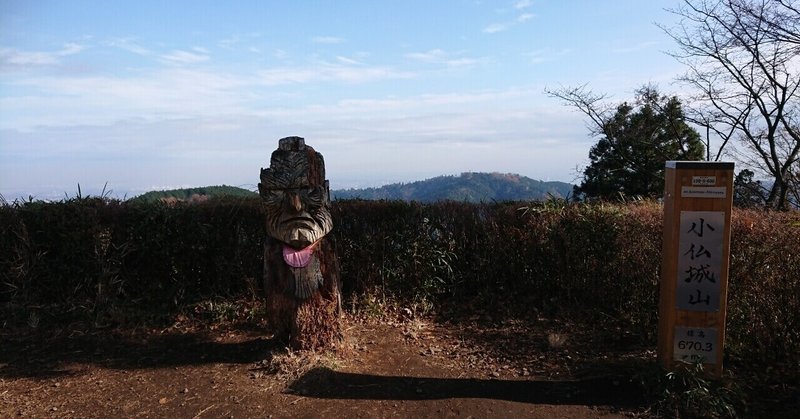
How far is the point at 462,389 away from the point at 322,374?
1.23 metres

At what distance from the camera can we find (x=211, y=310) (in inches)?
238

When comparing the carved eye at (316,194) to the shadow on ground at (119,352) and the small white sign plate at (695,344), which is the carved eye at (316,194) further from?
the small white sign plate at (695,344)

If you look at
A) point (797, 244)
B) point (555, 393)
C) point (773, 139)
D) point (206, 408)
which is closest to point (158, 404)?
point (206, 408)

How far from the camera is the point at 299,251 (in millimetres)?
4633

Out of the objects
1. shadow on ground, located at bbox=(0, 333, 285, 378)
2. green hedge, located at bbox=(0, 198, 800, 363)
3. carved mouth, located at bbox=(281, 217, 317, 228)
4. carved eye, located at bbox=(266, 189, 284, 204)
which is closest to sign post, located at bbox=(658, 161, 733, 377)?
green hedge, located at bbox=(0, 198, 800, 363)

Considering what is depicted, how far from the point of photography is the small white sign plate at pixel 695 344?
397 centimetres

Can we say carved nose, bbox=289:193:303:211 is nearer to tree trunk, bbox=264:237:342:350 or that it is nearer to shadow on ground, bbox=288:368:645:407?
tree trunk, bbox=264:237:342:350

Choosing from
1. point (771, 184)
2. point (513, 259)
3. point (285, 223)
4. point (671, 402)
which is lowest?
point (671, 402)

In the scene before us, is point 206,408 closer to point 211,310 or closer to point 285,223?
point 285,223

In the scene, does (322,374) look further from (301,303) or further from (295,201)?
(295,201)

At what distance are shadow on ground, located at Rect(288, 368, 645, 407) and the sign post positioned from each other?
0.52 metres

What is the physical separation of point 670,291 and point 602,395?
3.32ft

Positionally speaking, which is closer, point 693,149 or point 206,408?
point 206,408

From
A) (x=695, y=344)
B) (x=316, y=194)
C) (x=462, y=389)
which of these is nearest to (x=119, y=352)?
(x=316, y=194)
